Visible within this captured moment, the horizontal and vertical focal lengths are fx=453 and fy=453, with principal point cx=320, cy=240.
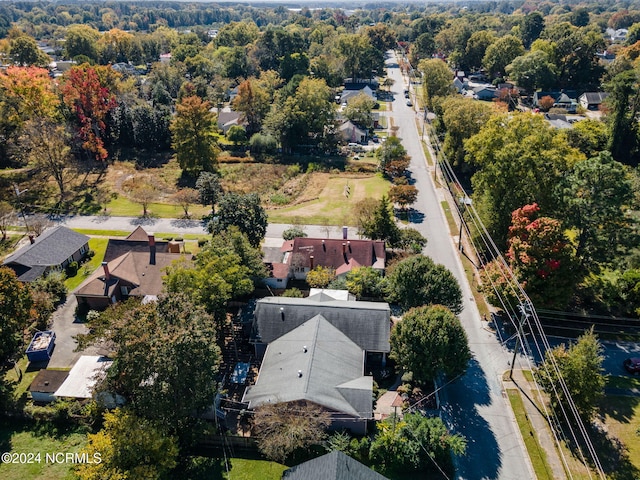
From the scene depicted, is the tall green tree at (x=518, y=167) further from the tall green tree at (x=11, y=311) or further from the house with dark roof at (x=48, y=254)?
the house with dark roof at (x=48, y=254)

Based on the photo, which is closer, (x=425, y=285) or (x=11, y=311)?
(x=11, y=311)

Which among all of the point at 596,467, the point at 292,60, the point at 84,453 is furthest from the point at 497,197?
the point at 292,60

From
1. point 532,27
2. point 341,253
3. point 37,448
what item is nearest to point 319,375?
point 341,253

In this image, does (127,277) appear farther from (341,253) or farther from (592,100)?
(592,100)

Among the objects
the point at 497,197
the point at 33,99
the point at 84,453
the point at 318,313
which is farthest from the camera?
the point at 33,99

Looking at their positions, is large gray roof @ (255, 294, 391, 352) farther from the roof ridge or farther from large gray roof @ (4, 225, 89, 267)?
large gray roof @ (4, 225, 89, 267)

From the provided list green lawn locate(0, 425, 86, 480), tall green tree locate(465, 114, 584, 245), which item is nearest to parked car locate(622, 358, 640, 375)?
tall green tree locate(465, 114, 584, 245)

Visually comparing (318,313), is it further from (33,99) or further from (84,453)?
(33,99)
